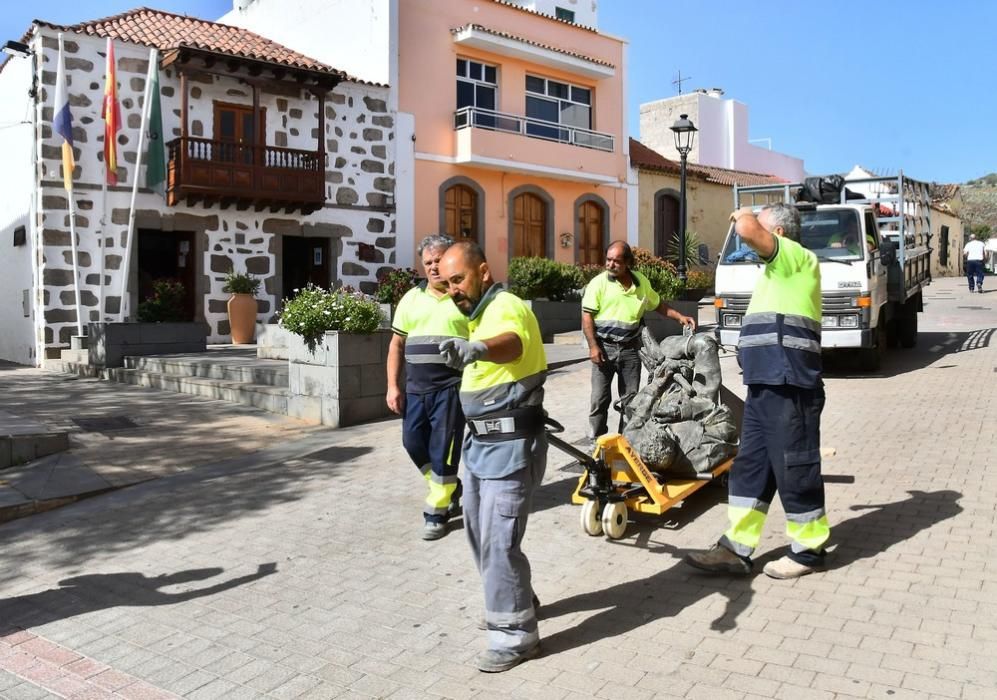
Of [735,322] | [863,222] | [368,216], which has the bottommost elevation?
[735,322]

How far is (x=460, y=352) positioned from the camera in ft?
11.0

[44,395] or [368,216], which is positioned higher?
[368,216]

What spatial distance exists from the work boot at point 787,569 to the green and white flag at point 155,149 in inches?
600

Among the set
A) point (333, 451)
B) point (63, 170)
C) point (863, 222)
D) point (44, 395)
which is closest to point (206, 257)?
point (63, 170)

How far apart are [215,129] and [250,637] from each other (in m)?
16.1

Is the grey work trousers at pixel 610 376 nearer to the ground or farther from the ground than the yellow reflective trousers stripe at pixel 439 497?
farther from the ground

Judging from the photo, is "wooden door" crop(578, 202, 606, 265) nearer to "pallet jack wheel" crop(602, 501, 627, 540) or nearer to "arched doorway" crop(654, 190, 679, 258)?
"arched doorway" crop(654, 190, 679, 258)

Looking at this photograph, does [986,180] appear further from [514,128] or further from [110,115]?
[110,115]

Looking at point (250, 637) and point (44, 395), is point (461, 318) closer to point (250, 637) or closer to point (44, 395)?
point (250, 637)

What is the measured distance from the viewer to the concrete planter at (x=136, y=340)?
14.3 meters

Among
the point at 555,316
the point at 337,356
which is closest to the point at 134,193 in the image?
the point at 555,316

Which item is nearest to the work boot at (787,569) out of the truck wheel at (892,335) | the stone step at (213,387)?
the stone step at (213,387)

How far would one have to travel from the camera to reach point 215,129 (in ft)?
60.0

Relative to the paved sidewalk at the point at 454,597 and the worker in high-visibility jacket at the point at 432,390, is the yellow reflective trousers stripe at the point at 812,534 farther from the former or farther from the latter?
the worker in high-visibility jacket at the point at 432,390
